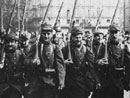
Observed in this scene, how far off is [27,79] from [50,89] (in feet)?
2.36

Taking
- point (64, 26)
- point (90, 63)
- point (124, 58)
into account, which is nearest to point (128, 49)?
point (124, 58)

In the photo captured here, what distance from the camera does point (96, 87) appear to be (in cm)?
949

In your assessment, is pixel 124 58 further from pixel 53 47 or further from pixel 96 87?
pixel 53 47

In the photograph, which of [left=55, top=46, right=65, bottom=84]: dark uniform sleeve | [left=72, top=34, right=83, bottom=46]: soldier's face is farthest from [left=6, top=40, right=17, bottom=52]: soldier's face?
[left=72, top=34, right=83, bottom=46]: soldier's face

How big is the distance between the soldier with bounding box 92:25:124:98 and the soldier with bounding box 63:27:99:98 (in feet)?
0.90

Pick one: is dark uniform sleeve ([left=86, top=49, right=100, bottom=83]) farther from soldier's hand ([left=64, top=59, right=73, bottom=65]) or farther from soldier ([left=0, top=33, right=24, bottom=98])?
soldier ([left=0, top=33, right=24, bottom=98])

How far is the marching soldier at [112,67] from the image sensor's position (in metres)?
9.41

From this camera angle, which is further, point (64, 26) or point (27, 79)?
point (64, 26)

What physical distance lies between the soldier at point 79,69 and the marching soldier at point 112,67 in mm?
274

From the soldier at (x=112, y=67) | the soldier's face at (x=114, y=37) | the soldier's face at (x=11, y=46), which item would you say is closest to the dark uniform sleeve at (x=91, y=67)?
the soldier at (x=112, y=67)

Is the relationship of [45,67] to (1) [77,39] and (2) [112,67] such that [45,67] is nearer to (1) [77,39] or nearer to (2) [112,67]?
(1) [77,39]

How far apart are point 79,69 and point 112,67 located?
0.84m

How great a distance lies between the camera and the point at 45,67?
9.04 meters

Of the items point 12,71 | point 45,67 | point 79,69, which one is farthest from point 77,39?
point 12,71
